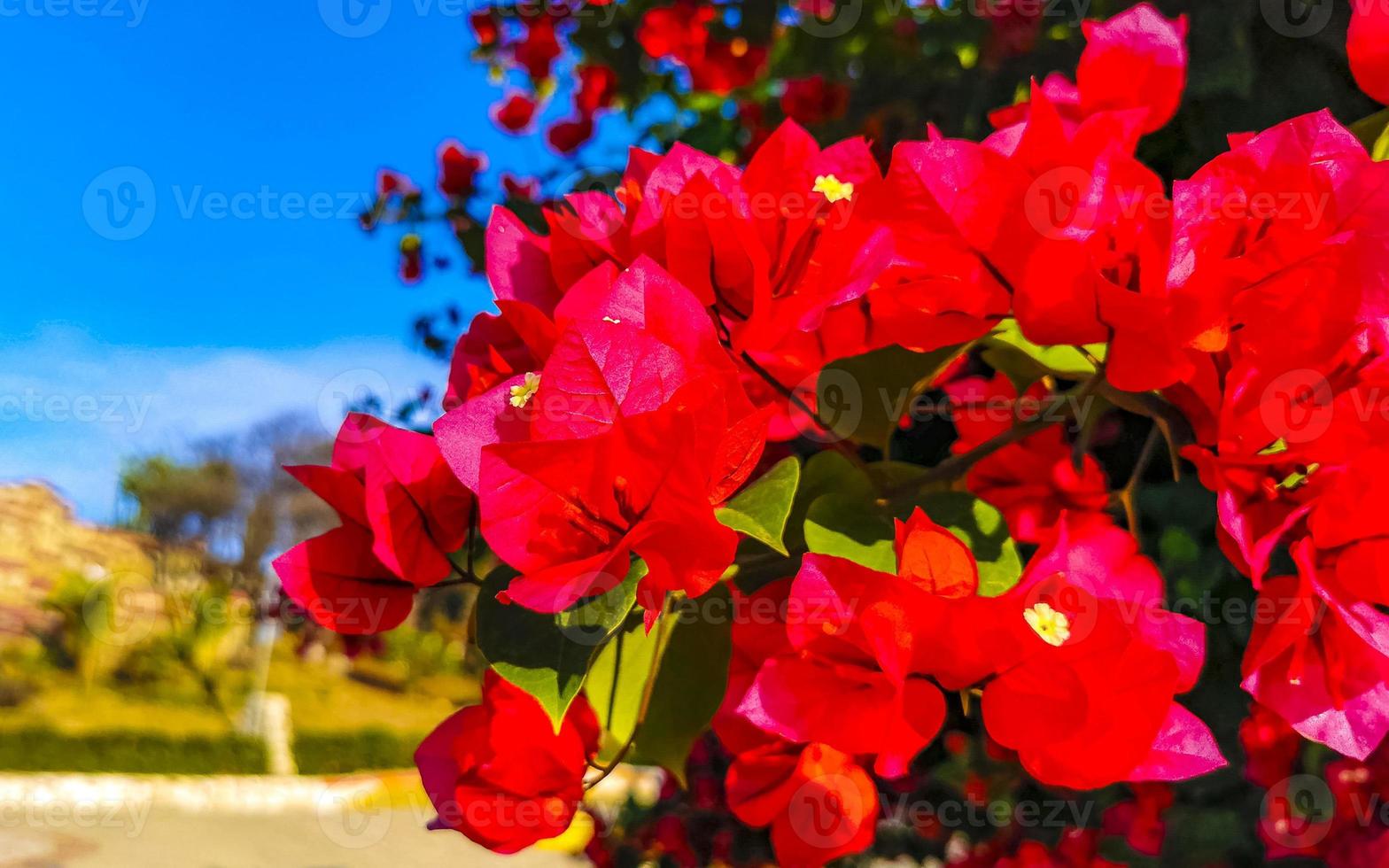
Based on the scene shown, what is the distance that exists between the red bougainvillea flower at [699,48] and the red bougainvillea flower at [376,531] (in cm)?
158

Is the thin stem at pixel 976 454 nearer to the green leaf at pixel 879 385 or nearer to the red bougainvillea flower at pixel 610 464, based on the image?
the green leaf at pixel 879 385

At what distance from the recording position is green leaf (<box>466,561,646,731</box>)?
34cm

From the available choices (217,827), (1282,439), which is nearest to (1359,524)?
(1282,439)

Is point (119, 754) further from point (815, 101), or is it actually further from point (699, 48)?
point (815, 101)

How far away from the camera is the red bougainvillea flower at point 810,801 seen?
16.9 inches

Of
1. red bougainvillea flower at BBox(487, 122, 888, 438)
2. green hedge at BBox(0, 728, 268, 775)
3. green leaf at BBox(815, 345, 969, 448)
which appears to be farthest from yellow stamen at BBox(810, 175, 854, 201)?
green hedge at BBox(0, 728, 268, 775)

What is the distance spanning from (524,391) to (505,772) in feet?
0.67

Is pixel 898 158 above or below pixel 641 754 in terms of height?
above

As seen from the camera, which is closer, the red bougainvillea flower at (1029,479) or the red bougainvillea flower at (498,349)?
the red bougainvillea flower at (498,349)

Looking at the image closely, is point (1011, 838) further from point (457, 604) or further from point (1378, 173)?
point (457, 604)

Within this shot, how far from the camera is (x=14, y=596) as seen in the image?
9.44 m

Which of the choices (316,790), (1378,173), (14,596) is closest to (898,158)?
(1378,173)

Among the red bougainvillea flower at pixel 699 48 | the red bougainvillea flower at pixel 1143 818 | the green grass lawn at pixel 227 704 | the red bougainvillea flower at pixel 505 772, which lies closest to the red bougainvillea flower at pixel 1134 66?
the red bougainvillea flower at pixel 505 772

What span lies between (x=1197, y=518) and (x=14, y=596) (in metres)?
11.2
